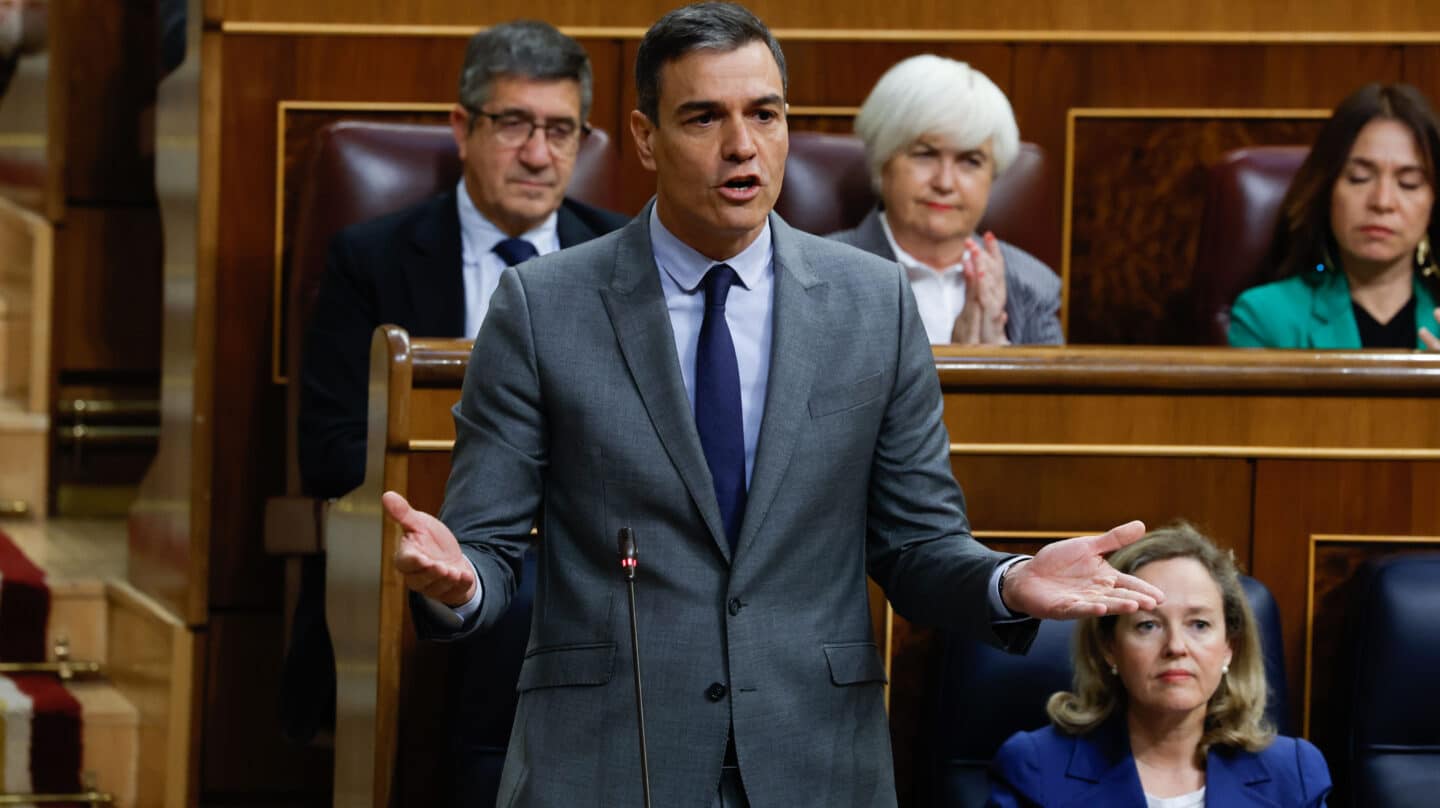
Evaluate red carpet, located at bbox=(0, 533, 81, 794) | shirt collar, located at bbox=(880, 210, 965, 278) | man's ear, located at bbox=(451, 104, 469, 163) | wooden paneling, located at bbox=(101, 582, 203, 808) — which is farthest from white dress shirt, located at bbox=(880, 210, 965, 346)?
red carpet, located at bbox=(0, 533, 81, 794)

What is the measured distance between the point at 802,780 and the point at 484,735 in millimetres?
333

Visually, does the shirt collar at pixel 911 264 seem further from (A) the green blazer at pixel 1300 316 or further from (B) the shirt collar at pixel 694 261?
(B) the shirt collar at pixel 694 261

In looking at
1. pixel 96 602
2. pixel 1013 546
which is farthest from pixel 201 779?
pixel 1013 546

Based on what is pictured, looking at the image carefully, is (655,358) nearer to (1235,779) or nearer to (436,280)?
(1235,779)

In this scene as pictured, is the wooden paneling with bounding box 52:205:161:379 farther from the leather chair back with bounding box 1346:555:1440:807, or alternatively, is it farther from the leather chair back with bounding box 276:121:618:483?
the leather chair back with bounding box 1346:555:1440:807

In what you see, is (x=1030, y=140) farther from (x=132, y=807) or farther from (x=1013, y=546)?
(x=132, y=807)

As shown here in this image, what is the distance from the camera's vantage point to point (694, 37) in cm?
85

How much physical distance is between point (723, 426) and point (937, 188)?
29.7 inches

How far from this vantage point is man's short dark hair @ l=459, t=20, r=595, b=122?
149 cm

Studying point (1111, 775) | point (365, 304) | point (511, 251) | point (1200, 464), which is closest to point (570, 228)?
point (511, 251)

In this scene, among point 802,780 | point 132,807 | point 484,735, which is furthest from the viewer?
point 132,807

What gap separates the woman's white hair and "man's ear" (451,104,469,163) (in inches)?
12.2

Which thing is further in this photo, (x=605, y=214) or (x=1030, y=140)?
(x=1030, y=140)

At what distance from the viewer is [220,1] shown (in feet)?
5.34
